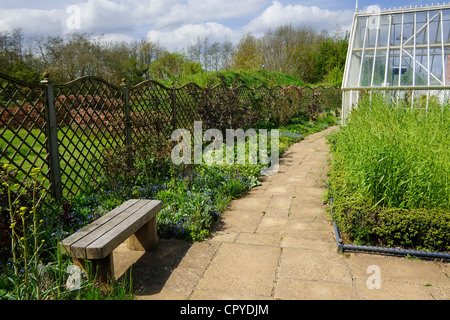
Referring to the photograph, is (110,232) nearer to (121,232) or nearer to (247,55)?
(121,232)

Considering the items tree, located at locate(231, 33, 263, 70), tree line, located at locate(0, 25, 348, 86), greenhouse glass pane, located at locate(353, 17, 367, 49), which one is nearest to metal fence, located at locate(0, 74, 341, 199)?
greenhouse glass pane, located at locate(353, 17, 367, 49)

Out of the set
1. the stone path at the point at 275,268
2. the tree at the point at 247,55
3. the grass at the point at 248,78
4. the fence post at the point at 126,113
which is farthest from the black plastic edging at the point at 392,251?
the tree at the point at 247,55

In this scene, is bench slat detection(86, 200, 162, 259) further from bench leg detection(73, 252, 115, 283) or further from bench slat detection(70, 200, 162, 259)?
bench leg detection(73, 252, 115, 283)

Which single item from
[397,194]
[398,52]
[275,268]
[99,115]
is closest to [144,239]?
[275,268]

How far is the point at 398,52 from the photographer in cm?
941

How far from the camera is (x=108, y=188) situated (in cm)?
481

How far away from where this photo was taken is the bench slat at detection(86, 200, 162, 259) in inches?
94.6

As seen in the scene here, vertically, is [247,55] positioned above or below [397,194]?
above

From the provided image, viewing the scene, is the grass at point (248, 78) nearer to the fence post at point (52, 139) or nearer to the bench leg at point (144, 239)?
the fence post at point (52, 139)

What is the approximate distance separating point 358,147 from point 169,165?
2905 millimetres

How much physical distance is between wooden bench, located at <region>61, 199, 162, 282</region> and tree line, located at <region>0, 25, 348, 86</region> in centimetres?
955

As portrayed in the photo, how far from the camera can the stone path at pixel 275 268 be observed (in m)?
2.59

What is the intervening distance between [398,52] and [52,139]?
9053 mm

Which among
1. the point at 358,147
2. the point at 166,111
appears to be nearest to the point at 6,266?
the point at 358,147
